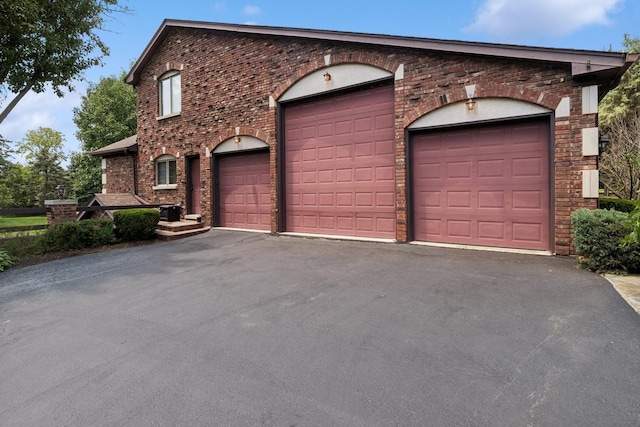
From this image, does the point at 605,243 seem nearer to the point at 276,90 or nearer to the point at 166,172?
the point at 276,90

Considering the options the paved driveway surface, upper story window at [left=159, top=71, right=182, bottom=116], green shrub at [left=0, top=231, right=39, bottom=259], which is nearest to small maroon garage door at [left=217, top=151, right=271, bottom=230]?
upper story window at [left=159, top=71, right=182, bottom=116]

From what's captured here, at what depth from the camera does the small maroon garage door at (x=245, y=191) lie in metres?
10.3

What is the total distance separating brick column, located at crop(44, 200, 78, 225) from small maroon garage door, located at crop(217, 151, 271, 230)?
415 centimetres

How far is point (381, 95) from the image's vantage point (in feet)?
26.6

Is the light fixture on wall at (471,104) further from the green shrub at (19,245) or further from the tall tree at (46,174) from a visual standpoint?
the tall tree at (46,174)

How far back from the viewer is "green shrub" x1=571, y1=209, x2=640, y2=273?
16.3 ft

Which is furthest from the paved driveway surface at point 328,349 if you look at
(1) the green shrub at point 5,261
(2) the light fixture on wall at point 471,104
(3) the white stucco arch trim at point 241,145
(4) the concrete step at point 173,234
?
(3) the white stucco arch trim at point 241,145

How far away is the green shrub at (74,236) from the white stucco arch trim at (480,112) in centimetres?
872

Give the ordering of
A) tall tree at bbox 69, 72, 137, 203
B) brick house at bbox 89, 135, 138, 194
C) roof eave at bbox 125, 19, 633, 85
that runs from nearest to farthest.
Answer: roof eave at bbox 125, 19, 633, 85 → brick house at bbox 89, 135, 138, 194 → tall tree at bbox 69, 72, 137, 203

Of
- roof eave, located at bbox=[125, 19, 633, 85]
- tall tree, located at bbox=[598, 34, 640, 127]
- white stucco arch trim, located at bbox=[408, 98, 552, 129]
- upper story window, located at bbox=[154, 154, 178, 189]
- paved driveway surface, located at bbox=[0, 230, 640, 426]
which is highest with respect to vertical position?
tall tree, located at bbox=[598, 34, 640, 127]

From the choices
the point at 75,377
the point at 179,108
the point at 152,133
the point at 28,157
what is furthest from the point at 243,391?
the point at 28,157

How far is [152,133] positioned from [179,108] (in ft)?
5.60

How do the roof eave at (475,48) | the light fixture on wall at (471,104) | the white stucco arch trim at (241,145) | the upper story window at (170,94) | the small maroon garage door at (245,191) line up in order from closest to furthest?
the roof eave at (475,48)
the light fixture on wall at (471,104)
the white stucco arch trim at (241,145)
the small maroon garage door at (245,191)
the upper story window at (170,94)

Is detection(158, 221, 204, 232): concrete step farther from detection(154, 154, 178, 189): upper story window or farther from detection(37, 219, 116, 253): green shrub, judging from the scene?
detection(154, 154, 178, 189): upper story window
